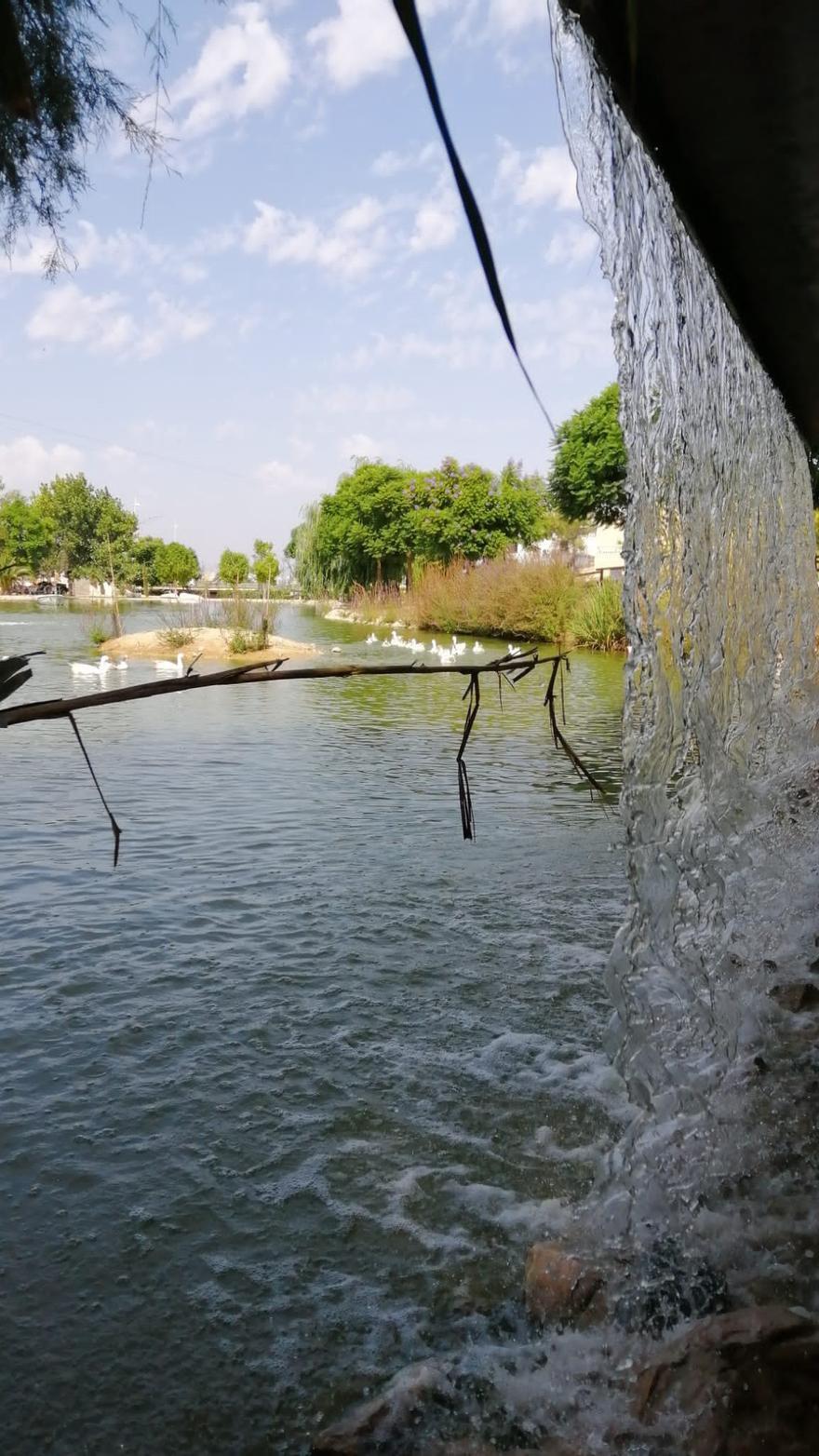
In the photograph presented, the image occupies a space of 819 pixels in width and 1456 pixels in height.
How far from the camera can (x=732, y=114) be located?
3.81 feet

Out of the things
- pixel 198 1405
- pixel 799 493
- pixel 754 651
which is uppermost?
pixel 799 493

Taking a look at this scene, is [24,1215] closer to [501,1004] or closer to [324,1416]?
[324,1416]

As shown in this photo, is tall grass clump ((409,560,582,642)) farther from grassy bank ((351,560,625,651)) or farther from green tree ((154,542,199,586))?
green tree ((154,542,199,586))

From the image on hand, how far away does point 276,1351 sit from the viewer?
7.60 feet

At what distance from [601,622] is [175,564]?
71658mm

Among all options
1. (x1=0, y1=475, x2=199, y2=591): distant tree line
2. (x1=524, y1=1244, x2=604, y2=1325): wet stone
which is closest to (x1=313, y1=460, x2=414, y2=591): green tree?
(x1=0, y1=475, x2=199, y2=591): distant tree line

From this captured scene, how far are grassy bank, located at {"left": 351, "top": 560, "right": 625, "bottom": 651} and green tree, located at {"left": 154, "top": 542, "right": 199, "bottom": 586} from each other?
5555 centimetres

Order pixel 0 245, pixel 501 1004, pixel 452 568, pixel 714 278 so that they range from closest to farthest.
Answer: pixel 0 245
pixel 714 278
pixel 501 1004
pixel 452 568

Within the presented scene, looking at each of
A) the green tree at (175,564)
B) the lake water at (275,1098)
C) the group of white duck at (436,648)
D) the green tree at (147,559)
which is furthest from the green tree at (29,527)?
the lake water at (275,1098)

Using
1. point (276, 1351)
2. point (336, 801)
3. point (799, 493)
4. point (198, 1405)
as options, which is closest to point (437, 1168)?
point (276, 1351)

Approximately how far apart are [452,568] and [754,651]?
25027 millimetres

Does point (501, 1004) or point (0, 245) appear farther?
point (501, 1004)

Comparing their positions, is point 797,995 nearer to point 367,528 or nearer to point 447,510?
point 447,510

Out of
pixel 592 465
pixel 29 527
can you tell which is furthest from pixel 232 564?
pixel 592 465
